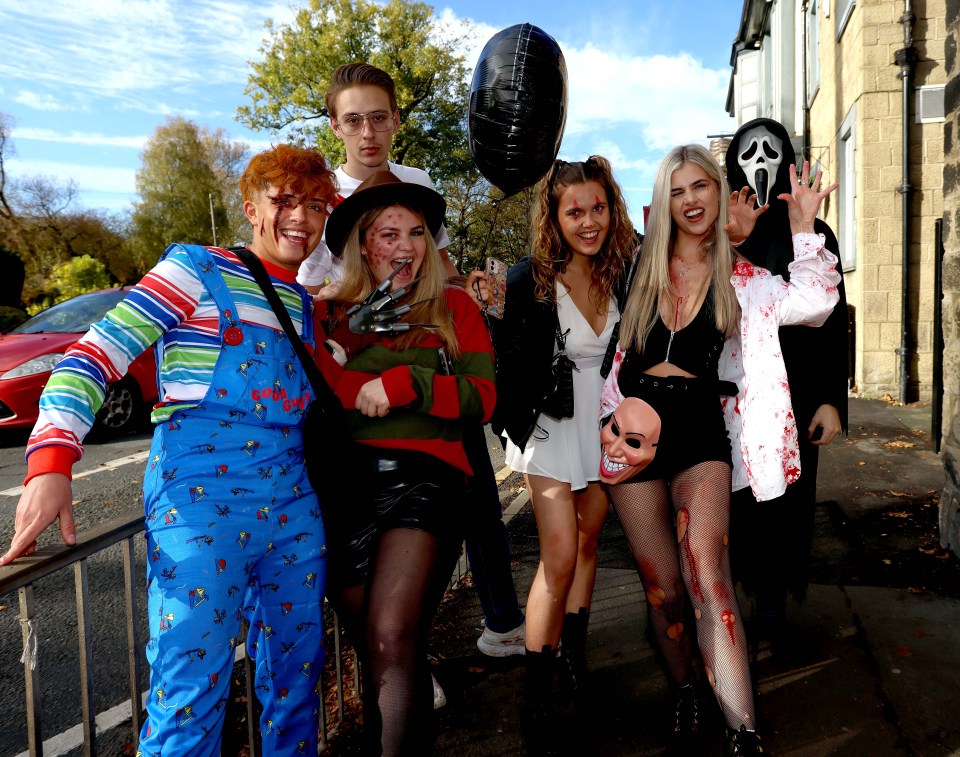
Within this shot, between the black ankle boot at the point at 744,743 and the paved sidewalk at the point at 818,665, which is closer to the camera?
the black ankle boot at the point at 744,743

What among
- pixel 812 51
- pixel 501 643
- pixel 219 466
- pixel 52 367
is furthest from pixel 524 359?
pixel 812 51

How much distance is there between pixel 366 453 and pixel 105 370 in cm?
78

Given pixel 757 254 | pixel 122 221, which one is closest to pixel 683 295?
pixel 757 254

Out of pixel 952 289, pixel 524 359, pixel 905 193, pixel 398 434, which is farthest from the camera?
pixel 905 193

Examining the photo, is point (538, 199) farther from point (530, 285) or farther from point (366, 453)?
point (366, 453)

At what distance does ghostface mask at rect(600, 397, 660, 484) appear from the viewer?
2555 mm

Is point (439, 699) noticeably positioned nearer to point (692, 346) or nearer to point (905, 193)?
point (692, 346)

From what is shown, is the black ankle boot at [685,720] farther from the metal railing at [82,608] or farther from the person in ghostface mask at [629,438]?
the metal railing at [82,608]

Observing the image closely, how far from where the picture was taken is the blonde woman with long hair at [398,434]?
2004 millimetres

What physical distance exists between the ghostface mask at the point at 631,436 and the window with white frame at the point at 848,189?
9.10m

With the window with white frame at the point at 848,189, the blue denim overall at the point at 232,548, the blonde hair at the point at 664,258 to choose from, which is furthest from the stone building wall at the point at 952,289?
the window with white frame at the point at 848,189

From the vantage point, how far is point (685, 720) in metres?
2.62

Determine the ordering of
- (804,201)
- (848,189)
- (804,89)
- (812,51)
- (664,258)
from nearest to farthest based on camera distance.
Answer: (804,201) → (664,258) → (848,189) → (812,51) → (804,89)

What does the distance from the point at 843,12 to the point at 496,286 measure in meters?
10.9
